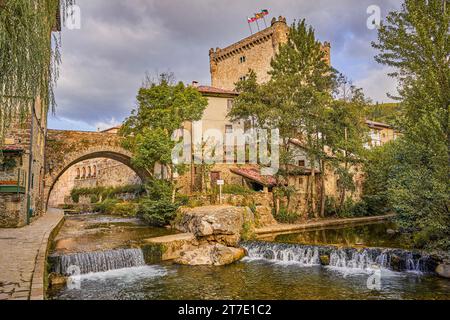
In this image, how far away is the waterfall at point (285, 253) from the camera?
13367mm

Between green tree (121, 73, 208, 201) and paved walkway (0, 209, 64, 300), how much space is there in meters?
8.10

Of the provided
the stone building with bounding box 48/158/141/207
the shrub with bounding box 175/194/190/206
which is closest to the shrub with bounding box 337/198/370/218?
the shrub with bounding box 175/194/190/206

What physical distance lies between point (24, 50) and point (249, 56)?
115ft

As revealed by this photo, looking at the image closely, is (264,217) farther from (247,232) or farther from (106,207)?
(106,207)

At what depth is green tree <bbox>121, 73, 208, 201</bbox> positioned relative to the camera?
20328 mm

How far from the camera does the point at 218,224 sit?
1562cm

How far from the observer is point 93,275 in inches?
444

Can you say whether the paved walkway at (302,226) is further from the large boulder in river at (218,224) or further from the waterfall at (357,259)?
the waterfall at (357,259)

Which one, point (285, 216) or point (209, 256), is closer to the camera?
point (209, 256)

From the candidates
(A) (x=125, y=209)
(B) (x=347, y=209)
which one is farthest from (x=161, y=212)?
(B) (x=347, y=209)

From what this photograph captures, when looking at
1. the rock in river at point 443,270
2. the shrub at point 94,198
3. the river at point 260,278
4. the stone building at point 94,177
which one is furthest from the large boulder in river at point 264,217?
the shrub at point 94,198

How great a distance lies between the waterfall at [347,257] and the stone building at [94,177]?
2491 cm

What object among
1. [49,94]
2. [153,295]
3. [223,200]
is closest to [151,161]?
[223,200]

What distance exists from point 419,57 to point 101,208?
30707 millimetres
